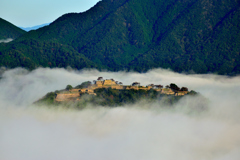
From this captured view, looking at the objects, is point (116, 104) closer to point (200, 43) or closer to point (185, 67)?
point (185, 67)

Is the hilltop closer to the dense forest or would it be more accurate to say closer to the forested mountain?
the dense forest

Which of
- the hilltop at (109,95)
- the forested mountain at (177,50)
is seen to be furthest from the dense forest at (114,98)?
the forested mountain at (177,50)

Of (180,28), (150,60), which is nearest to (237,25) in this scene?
(180,28)

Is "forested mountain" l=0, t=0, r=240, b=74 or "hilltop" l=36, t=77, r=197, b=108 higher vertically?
"forested mountain" l=0, t=0, r=240, b=74

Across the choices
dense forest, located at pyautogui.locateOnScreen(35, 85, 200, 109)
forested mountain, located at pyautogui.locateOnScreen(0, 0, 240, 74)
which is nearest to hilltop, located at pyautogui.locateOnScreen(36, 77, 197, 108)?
dense forest, located at pyautogui.locateOnScreen(35, 85, 200, 109)

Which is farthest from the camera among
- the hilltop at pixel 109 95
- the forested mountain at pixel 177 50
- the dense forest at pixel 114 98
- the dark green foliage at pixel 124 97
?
the forested mountain at pixel 177 50

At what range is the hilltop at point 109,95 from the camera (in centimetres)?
9775

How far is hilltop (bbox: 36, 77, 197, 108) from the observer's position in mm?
97750

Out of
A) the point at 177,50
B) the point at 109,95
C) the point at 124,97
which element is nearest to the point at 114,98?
the point at 109,95

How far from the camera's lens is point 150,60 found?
600 feet

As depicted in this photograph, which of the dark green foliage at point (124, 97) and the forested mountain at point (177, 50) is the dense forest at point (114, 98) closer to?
the dark green foliage at point (124, 97)

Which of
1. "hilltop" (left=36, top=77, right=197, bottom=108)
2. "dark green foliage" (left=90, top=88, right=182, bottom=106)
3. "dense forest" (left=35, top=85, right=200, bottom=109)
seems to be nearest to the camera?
"dense forest" (left=35, top=85, right=200, bottom=109)

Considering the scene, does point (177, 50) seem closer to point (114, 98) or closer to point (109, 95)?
point (109, 95)

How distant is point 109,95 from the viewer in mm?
100375
